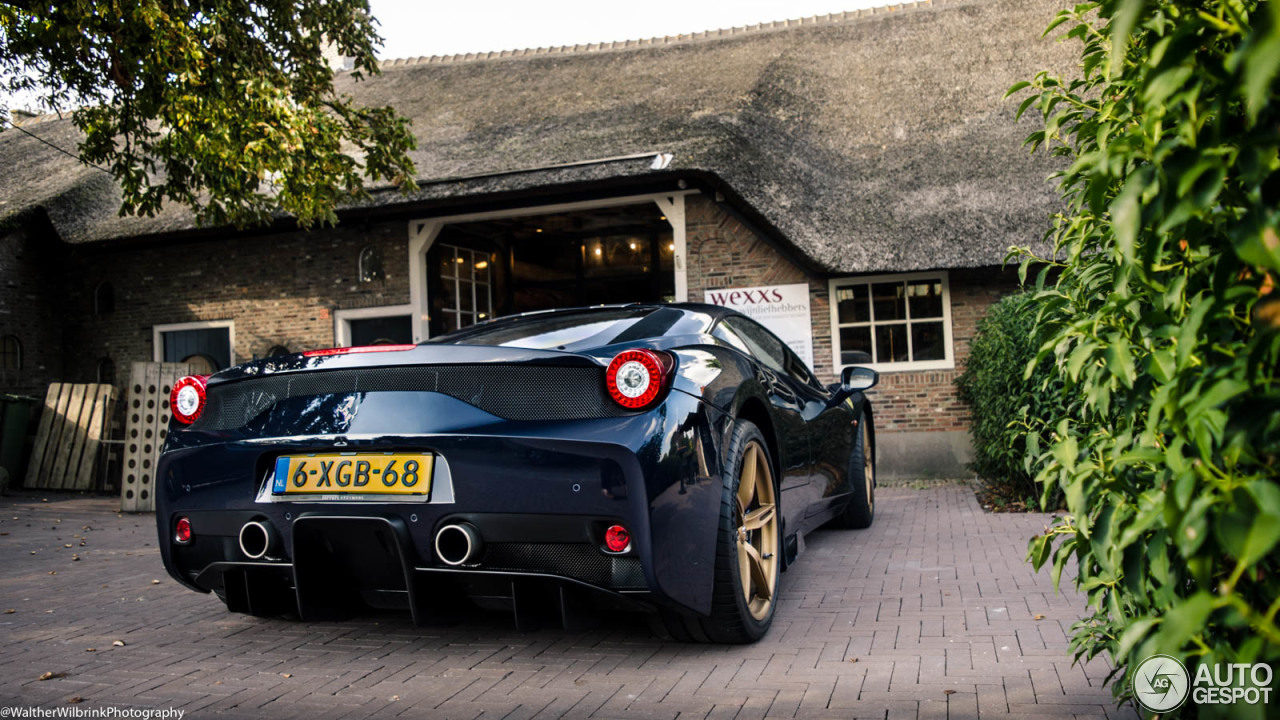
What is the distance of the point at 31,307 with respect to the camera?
1413 centimetres

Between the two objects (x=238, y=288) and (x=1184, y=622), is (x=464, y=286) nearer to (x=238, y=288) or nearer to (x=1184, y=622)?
(x=238, y=288)

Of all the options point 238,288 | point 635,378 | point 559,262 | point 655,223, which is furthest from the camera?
point 559,262

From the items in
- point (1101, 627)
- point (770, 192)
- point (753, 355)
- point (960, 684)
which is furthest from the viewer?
point (770, 192)

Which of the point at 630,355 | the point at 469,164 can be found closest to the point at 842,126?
the point at 469,164

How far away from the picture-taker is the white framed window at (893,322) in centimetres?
1141

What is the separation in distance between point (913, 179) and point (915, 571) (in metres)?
7.74

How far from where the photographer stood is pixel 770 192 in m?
11.0

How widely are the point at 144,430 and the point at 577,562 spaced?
808 cm

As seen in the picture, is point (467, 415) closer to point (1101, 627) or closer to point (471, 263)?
point (1101, 627)

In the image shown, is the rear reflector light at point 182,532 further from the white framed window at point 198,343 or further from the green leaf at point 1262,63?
the white framed window at point 198,343

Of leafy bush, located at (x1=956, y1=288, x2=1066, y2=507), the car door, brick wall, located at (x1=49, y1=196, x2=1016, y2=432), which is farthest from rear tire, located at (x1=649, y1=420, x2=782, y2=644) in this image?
brick wall, located at (x1=49, y1=196, x2=1016, y2=432)

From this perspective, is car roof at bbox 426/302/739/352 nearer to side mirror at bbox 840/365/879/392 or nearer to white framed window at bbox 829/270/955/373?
side mirror at bbox 840/365/879/392

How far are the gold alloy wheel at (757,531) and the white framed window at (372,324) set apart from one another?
33.0 feet

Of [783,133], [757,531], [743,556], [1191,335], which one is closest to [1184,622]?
[1191,335]
